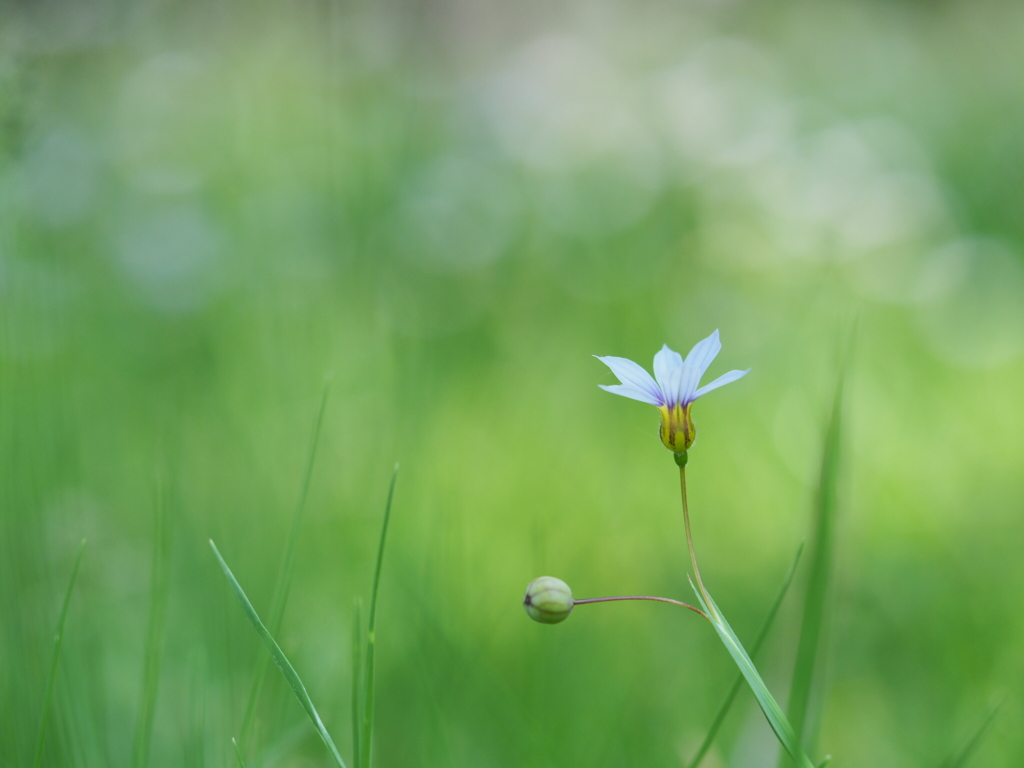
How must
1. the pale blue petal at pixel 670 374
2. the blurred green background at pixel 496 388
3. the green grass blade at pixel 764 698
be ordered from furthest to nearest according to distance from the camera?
the blurred green background at pixel 496 388 < the pale blue petal at pixel 670 374 < the green grass blade at pixel 764 698

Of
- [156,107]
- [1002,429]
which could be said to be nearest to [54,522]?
[1002,429]

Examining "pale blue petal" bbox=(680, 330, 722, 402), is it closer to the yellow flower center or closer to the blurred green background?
the yellow flower center

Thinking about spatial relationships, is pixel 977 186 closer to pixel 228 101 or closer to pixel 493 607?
pixel 493 607

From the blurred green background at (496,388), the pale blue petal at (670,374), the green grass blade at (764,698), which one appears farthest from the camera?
the blurred green background at (496,388)

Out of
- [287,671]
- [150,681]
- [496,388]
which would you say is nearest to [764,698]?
[287,671]

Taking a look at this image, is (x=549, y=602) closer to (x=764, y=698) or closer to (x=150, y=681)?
(x=764, y=698)

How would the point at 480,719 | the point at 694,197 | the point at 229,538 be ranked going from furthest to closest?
the point at 694,197 → the point at 229,538 → the point at 480,719

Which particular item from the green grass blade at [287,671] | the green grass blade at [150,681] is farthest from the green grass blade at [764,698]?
the green grass blade at [150,681]

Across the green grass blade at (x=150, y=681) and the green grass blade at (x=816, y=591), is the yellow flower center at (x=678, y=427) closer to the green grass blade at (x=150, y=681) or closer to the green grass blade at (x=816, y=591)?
the green grass blade at (x=816, y=591)
